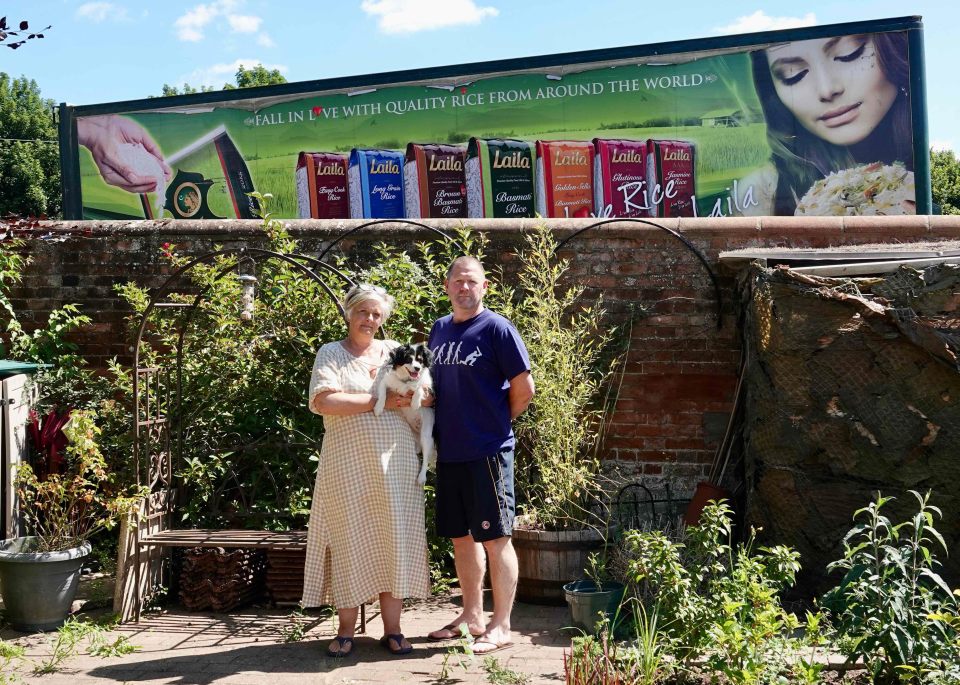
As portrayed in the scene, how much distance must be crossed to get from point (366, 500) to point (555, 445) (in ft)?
4.36

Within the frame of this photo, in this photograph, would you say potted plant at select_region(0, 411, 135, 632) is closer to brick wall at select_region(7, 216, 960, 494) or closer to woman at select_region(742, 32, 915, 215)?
brick wall at select_region(7, 216, 960, 494)

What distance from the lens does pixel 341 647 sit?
446cm

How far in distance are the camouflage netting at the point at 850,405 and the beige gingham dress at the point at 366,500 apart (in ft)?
6.42

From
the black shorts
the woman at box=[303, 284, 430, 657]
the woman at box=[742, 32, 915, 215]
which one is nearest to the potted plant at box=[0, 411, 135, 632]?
the woman at box=[303, 284, 430, 657]

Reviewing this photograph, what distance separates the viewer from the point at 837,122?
8141 mm

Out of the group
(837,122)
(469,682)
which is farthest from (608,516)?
(837,122)

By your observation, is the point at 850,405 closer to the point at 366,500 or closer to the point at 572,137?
the point at 366,500

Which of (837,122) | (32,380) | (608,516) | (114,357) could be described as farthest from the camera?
(837,122)

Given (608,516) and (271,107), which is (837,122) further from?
(271,107)

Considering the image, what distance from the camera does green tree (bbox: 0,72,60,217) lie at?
2934 cm

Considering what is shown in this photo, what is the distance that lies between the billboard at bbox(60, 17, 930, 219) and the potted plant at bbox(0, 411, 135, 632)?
4318 mm

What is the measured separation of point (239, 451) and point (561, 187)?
4171 millimetres

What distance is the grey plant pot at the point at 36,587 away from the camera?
501 centimetres

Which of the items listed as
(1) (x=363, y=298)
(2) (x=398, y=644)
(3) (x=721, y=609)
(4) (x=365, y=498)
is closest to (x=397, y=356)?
(1) (x=363, y=298)
